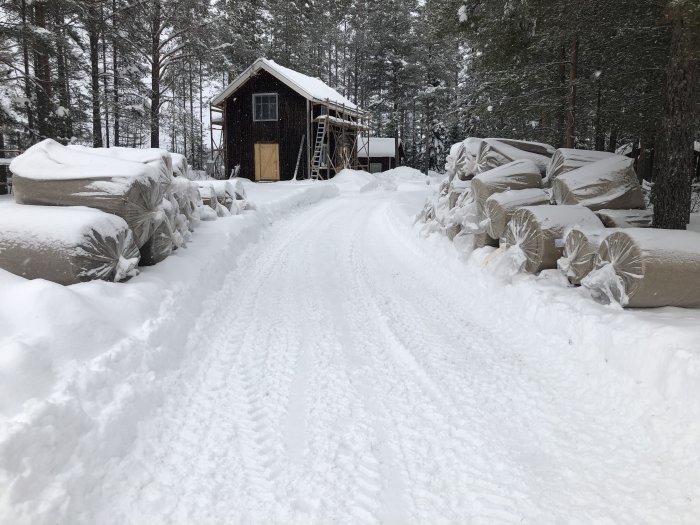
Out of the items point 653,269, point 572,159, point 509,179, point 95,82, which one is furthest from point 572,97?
point 95,82

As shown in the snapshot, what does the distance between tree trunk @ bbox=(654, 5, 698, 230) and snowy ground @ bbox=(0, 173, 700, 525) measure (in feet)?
8.44

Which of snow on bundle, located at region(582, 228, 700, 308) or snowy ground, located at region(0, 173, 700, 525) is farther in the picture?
snow on bundle, located at region(582, 228, 700, 308)

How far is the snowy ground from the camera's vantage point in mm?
2557

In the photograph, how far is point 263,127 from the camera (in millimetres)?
27531

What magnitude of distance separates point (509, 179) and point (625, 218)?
6.65ft

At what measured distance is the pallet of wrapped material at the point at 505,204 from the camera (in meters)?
6.85

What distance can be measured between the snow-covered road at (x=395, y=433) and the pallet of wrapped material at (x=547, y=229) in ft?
2.92

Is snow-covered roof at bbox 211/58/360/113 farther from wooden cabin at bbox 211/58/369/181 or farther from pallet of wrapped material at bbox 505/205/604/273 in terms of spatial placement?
pallet of wrapped material at bbox 505/205/604/273

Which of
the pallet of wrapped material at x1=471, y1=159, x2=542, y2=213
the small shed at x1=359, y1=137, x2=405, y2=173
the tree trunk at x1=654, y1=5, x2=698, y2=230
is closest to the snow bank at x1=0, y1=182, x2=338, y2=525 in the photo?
the pallet of wrapped material at x1=471, y1=159, x2=542, y2=213

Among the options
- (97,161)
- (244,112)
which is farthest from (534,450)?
(244,112)

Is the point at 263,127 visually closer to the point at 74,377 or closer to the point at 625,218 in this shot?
the point at 625,218

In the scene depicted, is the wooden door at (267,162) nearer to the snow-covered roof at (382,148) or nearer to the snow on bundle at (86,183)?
the snow-covered roof at (382,148)

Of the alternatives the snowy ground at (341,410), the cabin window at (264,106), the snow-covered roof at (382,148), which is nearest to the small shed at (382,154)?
the snow-covered roof at (382,148)

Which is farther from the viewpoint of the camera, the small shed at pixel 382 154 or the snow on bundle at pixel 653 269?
the small shed at pixel 382 154
